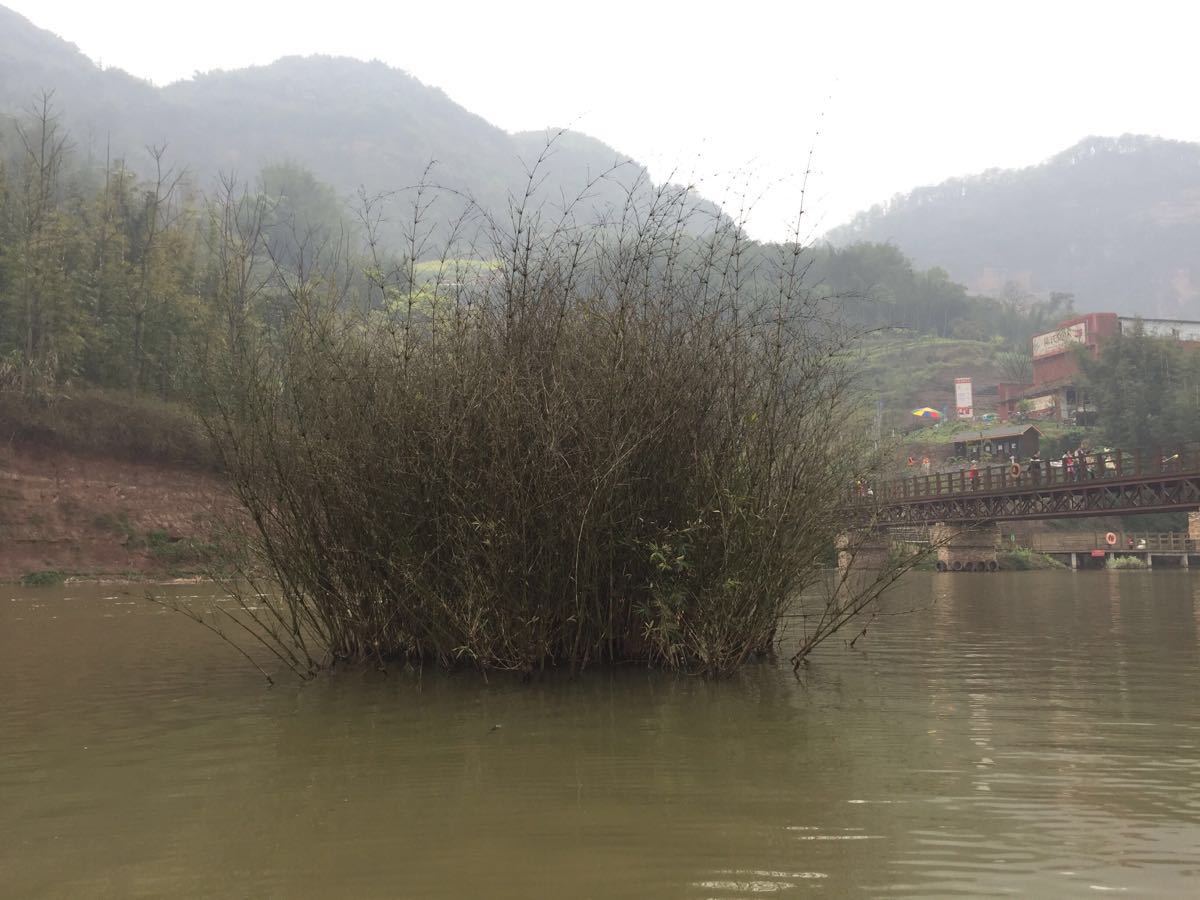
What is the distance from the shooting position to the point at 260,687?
26.4ft

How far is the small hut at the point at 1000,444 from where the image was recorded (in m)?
71.9

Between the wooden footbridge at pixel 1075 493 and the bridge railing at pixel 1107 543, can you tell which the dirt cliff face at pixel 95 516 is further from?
the bridge railing at pixel 1107 543

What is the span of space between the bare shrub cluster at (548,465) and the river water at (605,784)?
529 millimetres

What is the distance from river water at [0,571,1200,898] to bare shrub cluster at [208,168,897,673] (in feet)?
1.73

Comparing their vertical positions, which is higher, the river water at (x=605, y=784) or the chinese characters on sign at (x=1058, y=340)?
the chinese characters on sign at (x=1058, y=340)

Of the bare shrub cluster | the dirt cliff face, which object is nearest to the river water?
the bare shrub cluster

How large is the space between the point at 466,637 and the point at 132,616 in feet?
34.9

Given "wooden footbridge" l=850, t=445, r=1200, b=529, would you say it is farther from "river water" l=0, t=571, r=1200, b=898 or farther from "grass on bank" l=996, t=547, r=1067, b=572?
"river water" l=0, t=571, r=1200, b=898

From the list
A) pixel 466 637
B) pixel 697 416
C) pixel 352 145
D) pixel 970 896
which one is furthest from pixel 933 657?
pixel 352 145

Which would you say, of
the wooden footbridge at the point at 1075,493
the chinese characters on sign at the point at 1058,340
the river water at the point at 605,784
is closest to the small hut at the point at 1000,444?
the chinese characters on sign at the point at 1058,340

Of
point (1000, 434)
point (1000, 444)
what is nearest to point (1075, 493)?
point (1000, 434)

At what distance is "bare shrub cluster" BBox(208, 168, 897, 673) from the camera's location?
7.55 meters

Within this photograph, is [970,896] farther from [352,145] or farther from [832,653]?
[352,145]

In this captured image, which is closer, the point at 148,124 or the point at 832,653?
the point at 832,653
